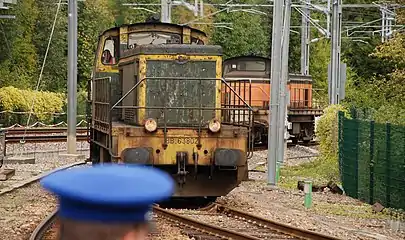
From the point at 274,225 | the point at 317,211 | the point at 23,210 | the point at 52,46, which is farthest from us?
the point at 52,46

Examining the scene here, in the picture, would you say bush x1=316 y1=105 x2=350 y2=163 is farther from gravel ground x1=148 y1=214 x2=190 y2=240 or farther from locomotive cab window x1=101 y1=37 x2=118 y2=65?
gravel ground x1=148 y1=214 x2=190 y2=240

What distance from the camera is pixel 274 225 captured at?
A: 478 inches

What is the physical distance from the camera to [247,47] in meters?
64.1

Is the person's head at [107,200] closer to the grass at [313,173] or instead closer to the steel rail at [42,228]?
the steel rail at [42,228]

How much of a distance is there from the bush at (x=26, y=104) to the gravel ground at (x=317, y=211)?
2628 cm

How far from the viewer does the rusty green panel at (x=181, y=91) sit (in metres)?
14.2

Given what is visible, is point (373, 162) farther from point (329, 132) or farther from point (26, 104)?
point (26, 104)

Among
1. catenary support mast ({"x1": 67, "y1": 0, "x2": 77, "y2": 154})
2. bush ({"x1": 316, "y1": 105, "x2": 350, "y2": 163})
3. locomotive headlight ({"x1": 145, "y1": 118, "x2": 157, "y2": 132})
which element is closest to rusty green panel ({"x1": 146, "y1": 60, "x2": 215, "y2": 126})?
locomotive headlight ({"x1": 145, "y1": 118, "x2": 157, "y2": 132})

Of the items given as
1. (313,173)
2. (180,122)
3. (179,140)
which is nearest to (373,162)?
(180,122)

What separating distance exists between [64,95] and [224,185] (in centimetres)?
3738

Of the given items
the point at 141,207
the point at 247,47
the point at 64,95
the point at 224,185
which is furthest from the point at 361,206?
the point at 247,47

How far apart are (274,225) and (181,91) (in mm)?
3279

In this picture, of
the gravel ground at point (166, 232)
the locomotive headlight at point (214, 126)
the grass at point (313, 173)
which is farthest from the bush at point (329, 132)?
the gravel ground at point (166, 232)

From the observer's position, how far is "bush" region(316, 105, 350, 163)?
24809 mm
